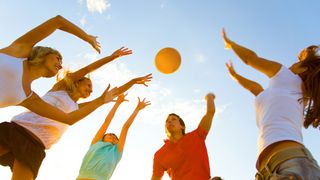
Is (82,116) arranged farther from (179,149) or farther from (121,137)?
(121,137)

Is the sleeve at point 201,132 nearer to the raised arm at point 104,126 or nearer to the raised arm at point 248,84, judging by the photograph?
the raised arm at point 248,84

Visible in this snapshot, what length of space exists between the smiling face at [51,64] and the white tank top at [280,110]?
262cm

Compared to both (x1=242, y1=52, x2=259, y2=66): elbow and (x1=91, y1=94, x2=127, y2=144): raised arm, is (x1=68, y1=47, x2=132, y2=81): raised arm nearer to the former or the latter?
(x1=91, y1=94, x2=127, y2=144): raised arm

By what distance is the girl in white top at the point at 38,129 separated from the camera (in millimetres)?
5504

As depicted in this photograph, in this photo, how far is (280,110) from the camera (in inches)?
141

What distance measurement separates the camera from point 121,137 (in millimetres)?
7543

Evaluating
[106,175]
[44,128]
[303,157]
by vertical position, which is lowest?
[106,175]

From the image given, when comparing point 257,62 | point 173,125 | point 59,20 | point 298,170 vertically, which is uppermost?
point 59,20

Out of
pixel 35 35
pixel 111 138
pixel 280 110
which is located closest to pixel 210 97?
pixel 280 110

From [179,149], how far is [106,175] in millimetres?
1633

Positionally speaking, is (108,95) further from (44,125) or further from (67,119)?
(44,125)

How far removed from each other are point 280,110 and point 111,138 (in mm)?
4769

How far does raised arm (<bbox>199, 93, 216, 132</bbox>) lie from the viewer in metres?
5.98

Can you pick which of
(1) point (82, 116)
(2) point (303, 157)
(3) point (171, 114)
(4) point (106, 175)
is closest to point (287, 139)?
(2) point (303, 157)
